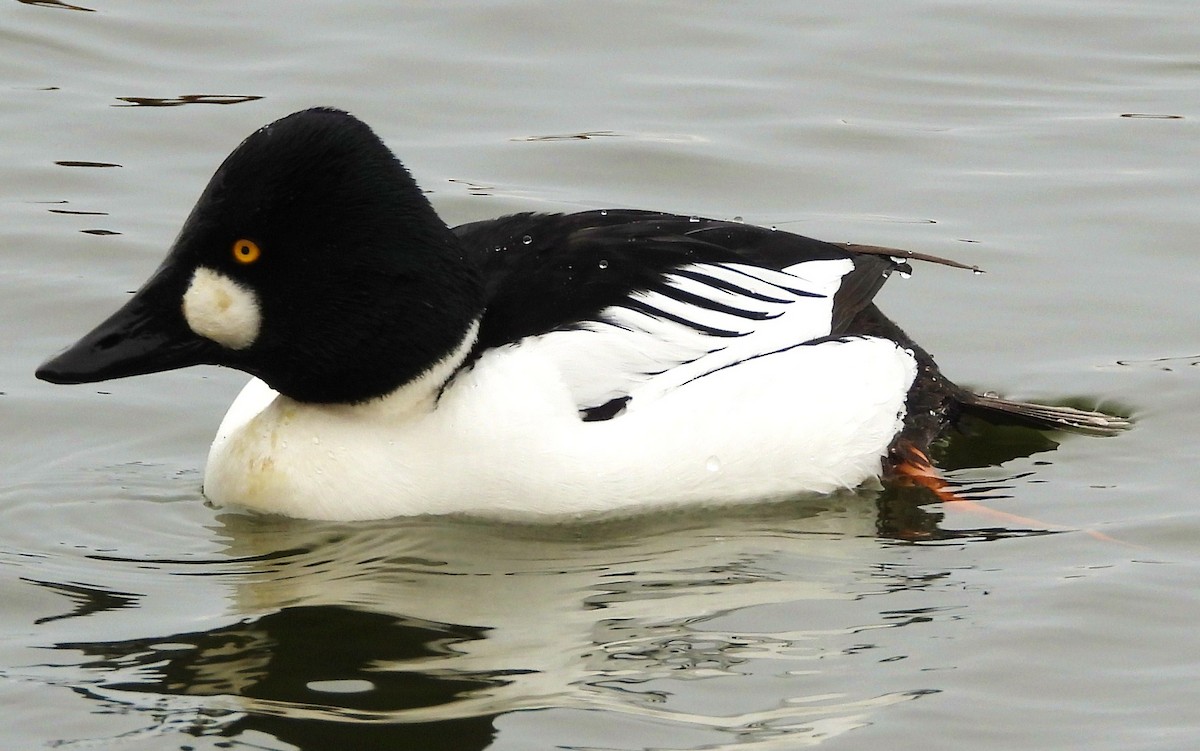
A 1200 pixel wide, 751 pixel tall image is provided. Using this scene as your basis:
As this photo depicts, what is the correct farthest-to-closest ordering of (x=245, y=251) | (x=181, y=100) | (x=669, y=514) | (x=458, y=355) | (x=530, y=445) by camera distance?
(x=181, y=100), (x=669, y=514), (x=458, y=355), (x=530, y=445), (x=245, y=251)


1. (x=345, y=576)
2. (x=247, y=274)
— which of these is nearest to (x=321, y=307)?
(x=247, y=274)

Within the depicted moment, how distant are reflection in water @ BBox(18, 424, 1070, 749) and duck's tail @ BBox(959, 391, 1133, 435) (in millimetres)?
764

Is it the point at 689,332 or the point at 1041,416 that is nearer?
the point at 689,332

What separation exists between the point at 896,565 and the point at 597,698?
4.94ft

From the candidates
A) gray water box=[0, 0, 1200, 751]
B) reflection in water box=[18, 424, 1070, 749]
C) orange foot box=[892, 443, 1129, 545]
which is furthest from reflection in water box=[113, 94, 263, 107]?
orange foot box=[892, 443, 1129, 545]

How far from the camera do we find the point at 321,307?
6.33 m

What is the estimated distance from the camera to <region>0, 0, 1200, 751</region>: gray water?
17.3ft

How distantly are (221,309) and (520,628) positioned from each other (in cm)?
149

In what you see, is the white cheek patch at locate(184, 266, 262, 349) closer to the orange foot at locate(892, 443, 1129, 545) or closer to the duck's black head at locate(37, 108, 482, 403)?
the duck's black head at locate(37, 108, 482, 403)

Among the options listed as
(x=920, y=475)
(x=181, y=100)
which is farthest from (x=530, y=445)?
(x=181, y=100)

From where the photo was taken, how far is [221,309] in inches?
247

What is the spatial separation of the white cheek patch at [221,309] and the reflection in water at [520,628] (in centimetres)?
73

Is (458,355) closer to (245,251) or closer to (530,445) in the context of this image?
(530,445)

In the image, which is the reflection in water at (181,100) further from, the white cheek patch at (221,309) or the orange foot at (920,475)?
the orange foot at (920,475)
